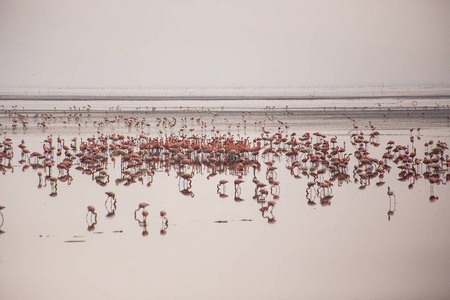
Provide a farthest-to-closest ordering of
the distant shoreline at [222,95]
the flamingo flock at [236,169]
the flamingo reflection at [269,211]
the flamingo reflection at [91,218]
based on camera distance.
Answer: the distant shoreline at [222,95] → the flamingo flock at [236,169] → the flamingo reflection at [269,211] → the flamingo reflection at [91,218]

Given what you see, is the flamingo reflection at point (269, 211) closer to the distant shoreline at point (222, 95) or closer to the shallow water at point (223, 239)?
the shallow water at point (223, 239)

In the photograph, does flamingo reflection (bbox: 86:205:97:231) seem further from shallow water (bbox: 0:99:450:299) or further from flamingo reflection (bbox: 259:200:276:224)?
flamingo reflection (bbox: 259:200:276:224)

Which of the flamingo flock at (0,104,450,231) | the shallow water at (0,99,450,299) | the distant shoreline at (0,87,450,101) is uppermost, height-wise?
the distant shoreline at (0,87,450,101)

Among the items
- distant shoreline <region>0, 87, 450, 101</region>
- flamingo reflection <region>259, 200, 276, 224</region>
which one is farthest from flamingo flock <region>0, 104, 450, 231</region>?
distant shoreline <region>0, 87, 450, 101</region>

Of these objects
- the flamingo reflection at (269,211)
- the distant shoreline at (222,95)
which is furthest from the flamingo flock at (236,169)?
the distant shoreline at (222,95)

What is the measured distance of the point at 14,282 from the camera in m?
6.38

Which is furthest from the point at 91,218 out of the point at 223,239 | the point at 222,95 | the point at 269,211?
the point at 222,95

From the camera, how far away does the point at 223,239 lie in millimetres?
7590

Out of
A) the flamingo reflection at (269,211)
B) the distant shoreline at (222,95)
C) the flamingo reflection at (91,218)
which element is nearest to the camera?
the flamingo reflection at (91,218)

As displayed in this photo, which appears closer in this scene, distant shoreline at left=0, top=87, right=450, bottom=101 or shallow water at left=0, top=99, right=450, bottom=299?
shallow water at left=0, top=99, right=450, bottom=299

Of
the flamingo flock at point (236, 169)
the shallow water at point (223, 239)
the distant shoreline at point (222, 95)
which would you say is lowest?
the shallow water at point (223, 239)

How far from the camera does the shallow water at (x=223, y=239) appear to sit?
619cm

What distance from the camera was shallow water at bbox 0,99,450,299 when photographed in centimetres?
619

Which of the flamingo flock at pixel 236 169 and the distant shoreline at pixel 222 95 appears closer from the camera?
the flamingo flock at pixel 236 169
